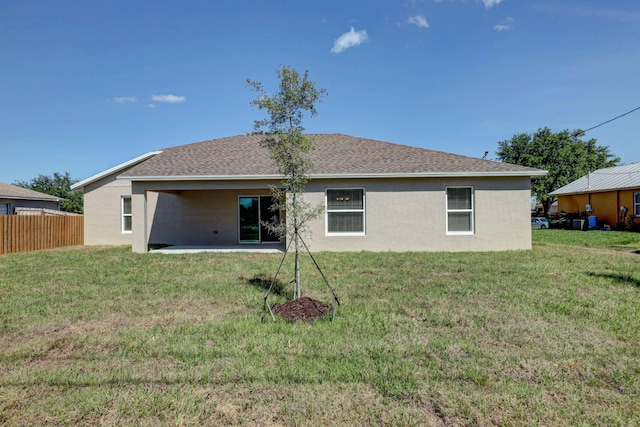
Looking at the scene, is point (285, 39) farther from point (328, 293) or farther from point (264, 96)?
point (328, 293)

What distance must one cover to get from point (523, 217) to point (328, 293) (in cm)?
908

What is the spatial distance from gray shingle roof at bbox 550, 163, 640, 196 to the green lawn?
67.8ft

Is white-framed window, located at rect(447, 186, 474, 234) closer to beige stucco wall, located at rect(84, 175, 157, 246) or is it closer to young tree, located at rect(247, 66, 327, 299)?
young tree, located at rect(247, 66, 327, 299)

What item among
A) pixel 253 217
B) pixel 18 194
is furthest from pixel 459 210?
pixel 18 194

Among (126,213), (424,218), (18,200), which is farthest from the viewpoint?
(18,200)

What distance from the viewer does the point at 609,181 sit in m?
24.0

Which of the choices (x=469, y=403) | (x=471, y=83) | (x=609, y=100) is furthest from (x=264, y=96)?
(x=609, y=100)

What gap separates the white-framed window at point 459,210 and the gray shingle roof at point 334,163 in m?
0.79

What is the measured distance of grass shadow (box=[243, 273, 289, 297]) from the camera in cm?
638

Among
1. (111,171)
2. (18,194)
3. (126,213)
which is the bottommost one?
(126,213)

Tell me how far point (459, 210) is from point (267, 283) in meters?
8.10

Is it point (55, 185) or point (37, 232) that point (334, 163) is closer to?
point (37, 232)

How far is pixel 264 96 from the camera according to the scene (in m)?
5.30

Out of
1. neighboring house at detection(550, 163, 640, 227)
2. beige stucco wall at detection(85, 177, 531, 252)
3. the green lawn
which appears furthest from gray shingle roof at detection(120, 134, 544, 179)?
neighboring house at detection(550, 163, 640, 227)
